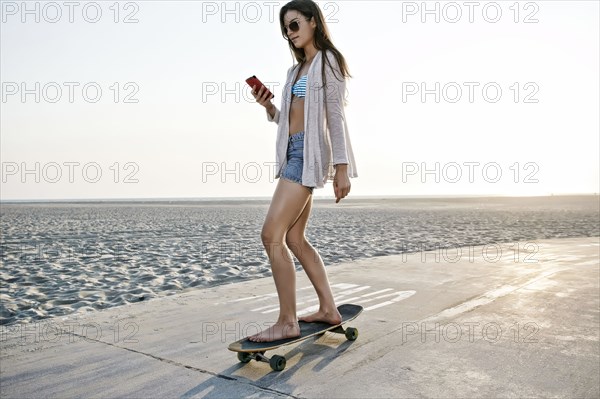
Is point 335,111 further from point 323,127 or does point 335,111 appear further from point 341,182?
point 341,182

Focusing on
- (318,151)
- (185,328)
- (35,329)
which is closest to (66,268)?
(35,329)

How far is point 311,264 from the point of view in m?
3.69

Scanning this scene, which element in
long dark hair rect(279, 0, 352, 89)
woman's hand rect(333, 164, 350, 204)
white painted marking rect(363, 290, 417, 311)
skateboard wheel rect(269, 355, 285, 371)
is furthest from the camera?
white painted marking rect(363, 290, 417, 311)

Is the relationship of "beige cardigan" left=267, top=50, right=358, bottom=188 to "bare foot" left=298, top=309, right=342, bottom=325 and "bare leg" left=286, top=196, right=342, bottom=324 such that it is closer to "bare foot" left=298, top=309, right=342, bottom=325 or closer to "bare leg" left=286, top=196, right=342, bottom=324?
"bare leg" left=286, top=196, right=342, bottom=324

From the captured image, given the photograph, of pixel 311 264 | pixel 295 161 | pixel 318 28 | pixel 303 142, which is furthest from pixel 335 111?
pixel 311 264

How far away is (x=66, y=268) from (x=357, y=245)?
6.68 metres

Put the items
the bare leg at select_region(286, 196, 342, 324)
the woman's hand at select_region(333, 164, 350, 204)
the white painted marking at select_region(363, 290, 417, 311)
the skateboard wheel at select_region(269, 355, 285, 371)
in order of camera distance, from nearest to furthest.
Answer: the skateboard wheel at select_region(269, 355, 285, 371)
the woman's hand at select_region(333, 164, 350, 204)
the bare leg at select_region(286, 196, 342, 324)
the white painted marking at select_region(363, 290, 417, 311)

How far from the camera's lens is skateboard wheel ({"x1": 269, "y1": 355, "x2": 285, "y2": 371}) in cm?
311

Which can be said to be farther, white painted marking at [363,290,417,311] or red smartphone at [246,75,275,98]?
white painted marking at [363,290,417,311]

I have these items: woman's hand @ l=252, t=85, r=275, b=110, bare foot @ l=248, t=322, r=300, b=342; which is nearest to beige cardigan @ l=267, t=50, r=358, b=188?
woman's hand @ l=252, t=85, r=275, b=110

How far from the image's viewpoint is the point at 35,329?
4.26m

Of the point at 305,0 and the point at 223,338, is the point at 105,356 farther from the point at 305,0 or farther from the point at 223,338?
the point at 305,0

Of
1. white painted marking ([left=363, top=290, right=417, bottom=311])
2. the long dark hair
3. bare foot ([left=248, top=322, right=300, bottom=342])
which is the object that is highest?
the long dark hair

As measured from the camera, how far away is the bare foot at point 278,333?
131 inches
